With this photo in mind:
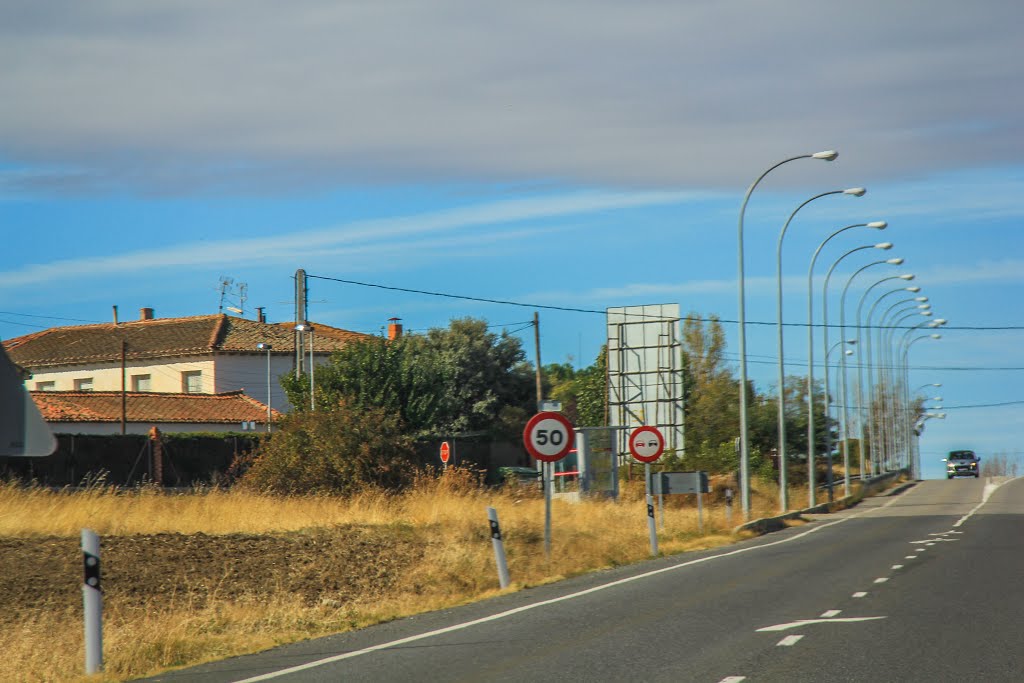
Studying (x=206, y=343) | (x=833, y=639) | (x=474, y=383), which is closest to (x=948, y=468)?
(x=474, y=383)

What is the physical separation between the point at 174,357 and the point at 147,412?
1550 cm

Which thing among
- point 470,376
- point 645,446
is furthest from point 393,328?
point 645,446

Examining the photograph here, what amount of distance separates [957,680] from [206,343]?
74.2 m

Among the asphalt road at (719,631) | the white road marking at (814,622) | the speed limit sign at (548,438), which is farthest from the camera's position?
the speed limit sign at (548,438)

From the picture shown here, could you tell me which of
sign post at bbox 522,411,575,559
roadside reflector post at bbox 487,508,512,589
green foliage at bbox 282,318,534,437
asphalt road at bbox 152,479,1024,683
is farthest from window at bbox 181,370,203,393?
roadside reflector post at bbox 487,508,512,589

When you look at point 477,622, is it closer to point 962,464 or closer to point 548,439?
point 548,439

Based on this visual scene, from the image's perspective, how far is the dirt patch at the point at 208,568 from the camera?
16797mm

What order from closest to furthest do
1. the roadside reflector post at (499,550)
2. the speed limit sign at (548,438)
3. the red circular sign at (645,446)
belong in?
the roadside reflector post at (499,550) → the speed limit sign at (548,438) → the red circular sign at (645,446)

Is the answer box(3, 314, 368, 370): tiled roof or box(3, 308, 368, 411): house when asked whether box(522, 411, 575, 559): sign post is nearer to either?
box(3, 308, 368, 411): house

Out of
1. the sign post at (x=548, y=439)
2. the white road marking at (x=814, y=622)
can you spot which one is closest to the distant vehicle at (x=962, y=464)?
the sign post at (x=548, y=439)

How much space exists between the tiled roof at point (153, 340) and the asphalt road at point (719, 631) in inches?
2498

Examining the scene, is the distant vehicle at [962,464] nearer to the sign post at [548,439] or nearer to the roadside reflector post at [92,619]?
the sign post at [548,439]

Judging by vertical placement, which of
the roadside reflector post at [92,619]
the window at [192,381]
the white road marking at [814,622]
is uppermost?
the window at [192,381]

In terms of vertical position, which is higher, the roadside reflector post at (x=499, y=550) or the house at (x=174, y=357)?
the house at (x=174, y=357)
